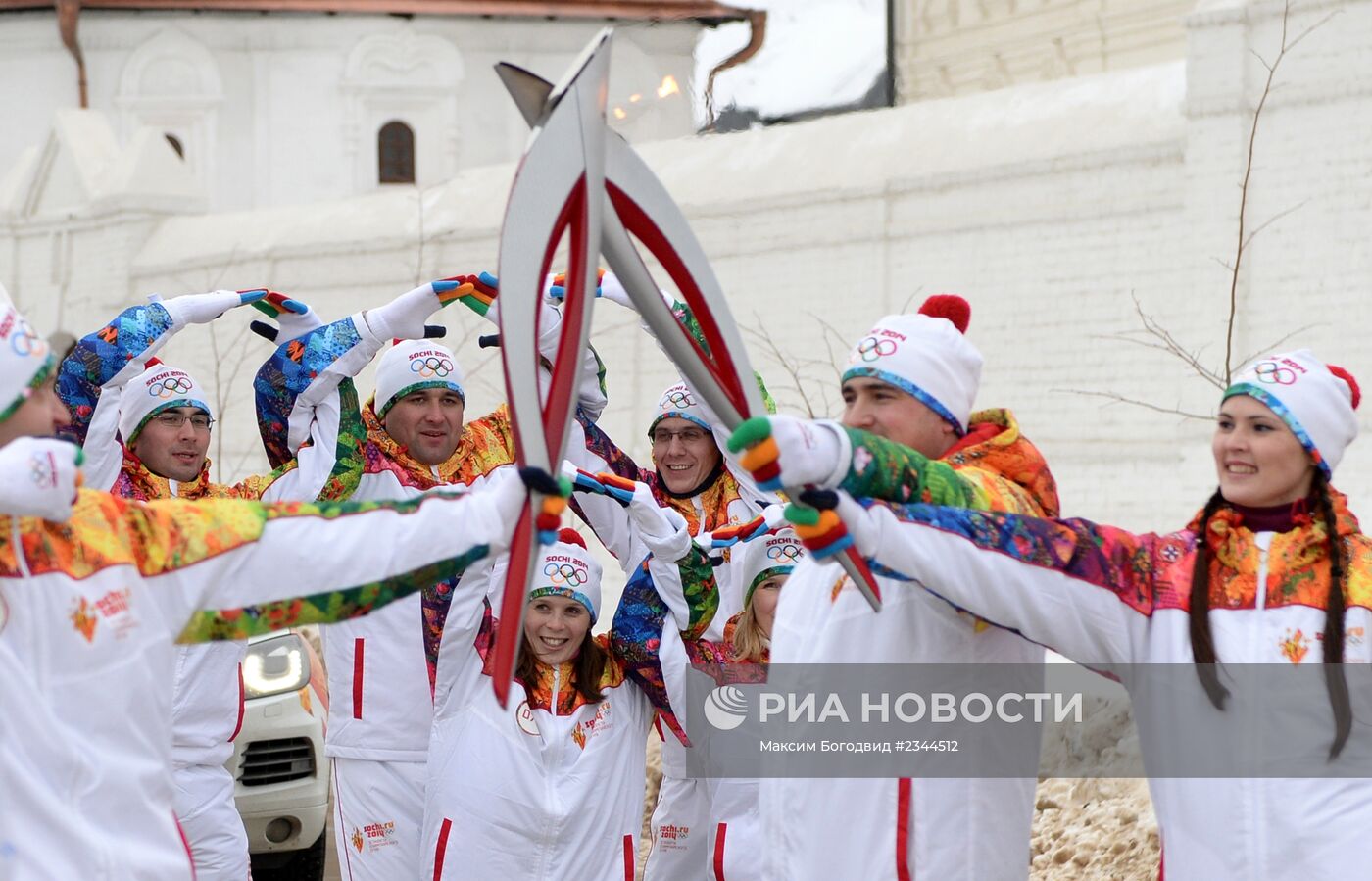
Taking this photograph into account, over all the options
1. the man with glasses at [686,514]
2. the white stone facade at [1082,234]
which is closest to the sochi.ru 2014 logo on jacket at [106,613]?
the man with glasses at [686,514]

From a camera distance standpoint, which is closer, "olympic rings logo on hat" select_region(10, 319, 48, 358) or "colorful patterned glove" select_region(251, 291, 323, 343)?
"olympic rings logo on hat" select_region(10, 319, 48, 358)

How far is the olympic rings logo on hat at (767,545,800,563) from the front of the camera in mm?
4750

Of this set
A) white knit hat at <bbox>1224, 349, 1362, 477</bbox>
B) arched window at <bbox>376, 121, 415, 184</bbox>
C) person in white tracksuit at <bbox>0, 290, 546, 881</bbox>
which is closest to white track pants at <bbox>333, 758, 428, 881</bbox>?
person in white tracksuit at <bbox>0, 290, 546, 881</bbox>

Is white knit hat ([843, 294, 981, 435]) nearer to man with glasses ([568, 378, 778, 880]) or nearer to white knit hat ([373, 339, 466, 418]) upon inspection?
man with glasses ([568, 378, 778, 880])

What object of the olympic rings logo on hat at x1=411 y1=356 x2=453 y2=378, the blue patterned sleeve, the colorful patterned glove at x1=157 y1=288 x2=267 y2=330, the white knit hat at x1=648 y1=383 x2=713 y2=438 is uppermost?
the colorful patterned glove at x1=157 y1=288 x2=267 y2=330

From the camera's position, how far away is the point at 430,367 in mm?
5422

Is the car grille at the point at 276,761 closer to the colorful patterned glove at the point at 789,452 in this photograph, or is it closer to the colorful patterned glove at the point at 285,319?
the colorful patterned glove at the point at 285,319

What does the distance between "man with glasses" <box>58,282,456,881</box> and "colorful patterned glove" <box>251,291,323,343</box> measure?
0.01 meters

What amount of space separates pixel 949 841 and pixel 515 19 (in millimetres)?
22092

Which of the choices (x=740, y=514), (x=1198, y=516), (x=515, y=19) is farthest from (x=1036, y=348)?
(x=515, y=19)

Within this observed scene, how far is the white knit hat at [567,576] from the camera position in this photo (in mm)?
4555

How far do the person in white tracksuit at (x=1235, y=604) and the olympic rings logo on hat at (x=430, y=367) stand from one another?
244 cm

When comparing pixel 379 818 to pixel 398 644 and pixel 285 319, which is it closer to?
pixel 398 644

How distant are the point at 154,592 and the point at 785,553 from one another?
7.26ft
